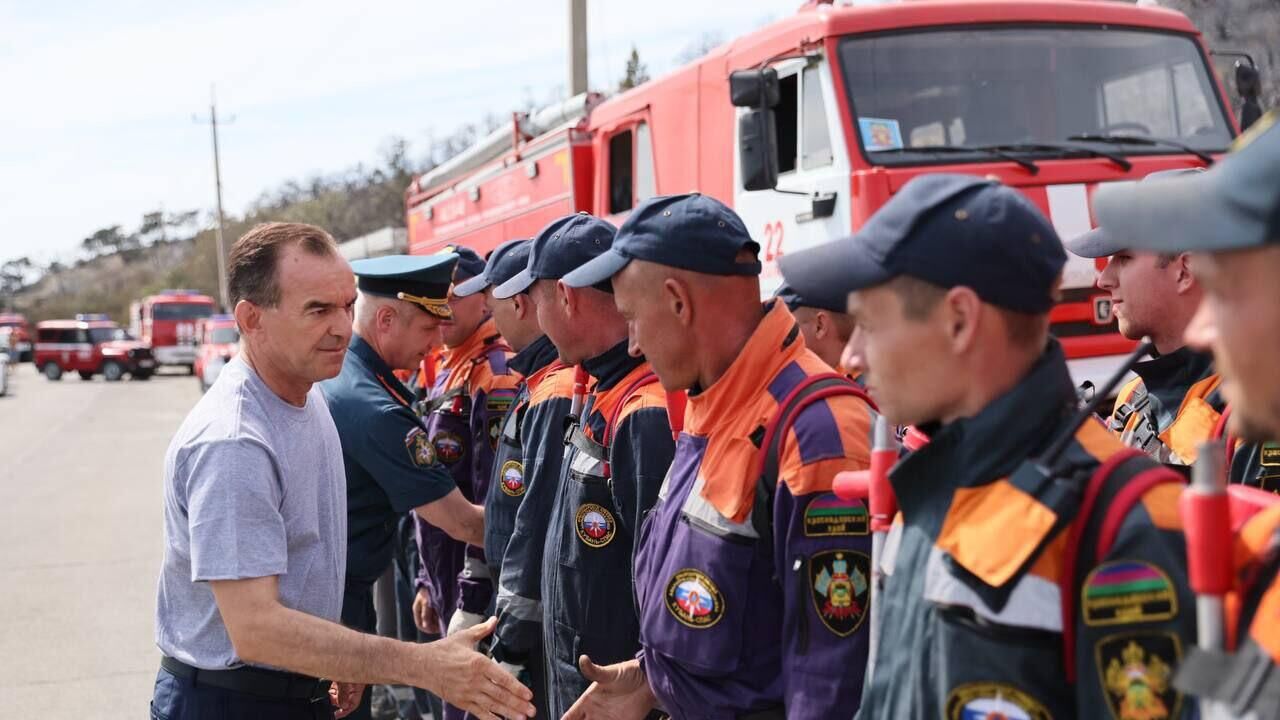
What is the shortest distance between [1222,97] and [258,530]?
5858mm

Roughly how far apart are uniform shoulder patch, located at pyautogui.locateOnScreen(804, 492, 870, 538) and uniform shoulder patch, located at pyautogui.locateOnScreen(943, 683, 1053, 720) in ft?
1.96

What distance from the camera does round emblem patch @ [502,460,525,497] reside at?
3902 millimetres

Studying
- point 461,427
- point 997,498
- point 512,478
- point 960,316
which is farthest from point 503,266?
point 997,498

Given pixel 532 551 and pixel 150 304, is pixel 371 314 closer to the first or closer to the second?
pixel 532 551

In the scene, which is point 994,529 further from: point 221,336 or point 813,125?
point 221,336

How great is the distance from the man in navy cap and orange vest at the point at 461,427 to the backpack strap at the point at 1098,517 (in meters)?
3.43

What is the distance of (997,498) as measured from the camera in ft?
5.05

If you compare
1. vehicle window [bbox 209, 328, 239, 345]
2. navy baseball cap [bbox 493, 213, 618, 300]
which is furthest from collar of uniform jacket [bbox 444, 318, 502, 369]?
vehicle window [bbox 209, 328, 239, 345]

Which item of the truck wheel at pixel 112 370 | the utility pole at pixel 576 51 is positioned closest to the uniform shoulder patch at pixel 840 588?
the utility pole at pixel 576 51

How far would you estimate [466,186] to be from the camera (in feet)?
39.8

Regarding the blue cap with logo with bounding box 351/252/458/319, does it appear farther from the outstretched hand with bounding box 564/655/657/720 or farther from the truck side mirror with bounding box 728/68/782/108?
the outstretched hand with bounding box 564/655/657/720

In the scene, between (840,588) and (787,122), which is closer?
(840,588)

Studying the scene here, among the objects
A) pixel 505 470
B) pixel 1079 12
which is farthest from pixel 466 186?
pixel 505 470

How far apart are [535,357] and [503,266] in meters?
0.66
